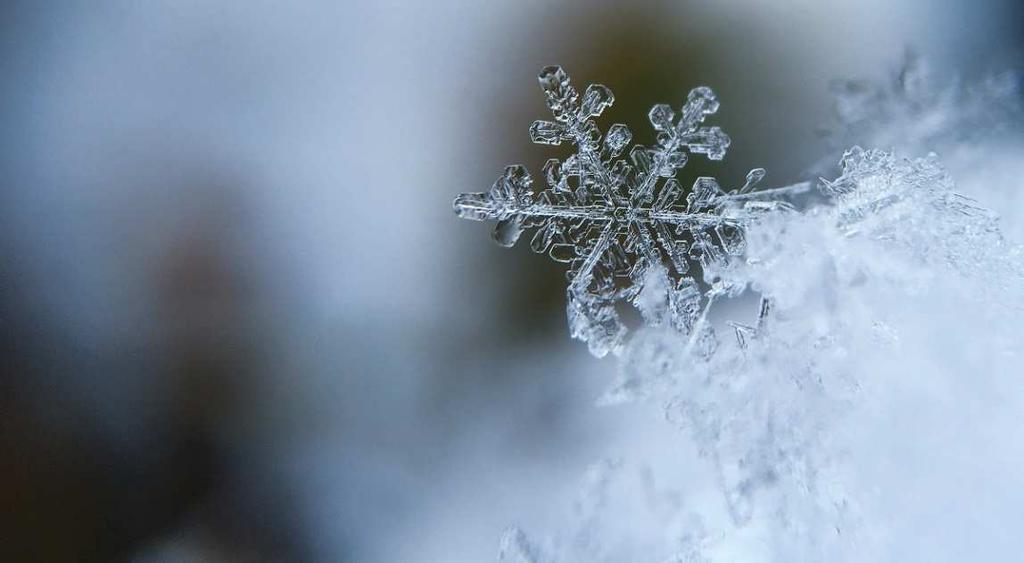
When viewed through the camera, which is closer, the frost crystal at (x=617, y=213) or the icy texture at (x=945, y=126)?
the frost crystal at (x=617, y=213)

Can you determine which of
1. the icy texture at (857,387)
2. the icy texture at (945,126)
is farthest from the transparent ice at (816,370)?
the icy texture at (945,126)

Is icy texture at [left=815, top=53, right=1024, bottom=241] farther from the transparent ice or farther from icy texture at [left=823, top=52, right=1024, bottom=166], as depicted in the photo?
the transparent ice

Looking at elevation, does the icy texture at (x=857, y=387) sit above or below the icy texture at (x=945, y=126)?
below

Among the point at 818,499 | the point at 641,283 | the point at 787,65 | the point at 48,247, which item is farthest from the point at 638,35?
the point at 48,247

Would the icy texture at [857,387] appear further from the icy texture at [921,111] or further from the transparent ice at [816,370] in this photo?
the icy texture at [921,111]

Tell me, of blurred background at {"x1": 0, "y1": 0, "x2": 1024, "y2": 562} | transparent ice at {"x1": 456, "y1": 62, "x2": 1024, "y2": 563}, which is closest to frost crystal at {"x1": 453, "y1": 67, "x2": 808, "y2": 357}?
transparent ice at {"x1": 456, "y1": 62, "x2": 1024, "y2": 563}
